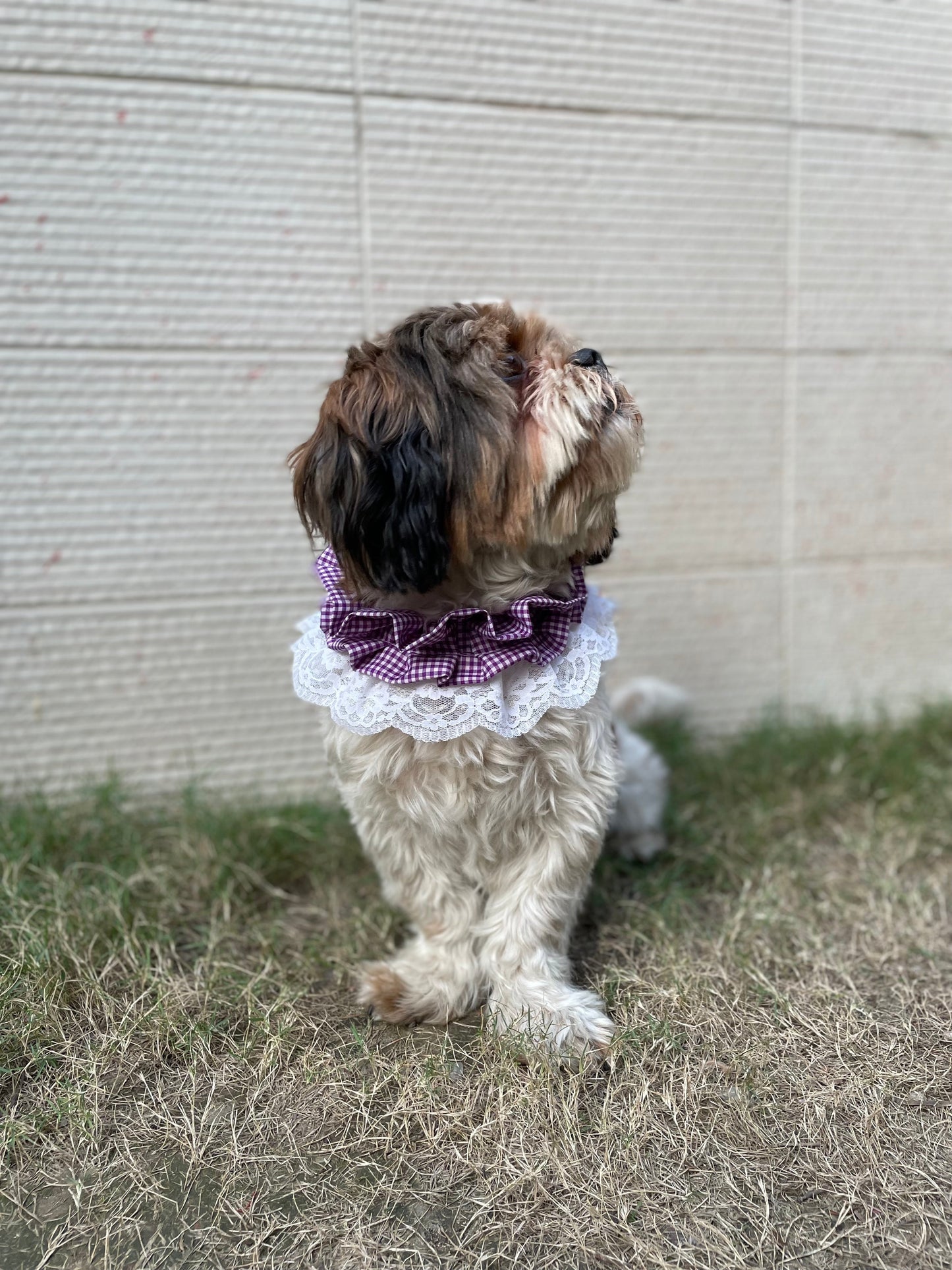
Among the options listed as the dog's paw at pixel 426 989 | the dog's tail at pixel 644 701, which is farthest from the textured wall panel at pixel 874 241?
the dog's paw at pixel 426 989

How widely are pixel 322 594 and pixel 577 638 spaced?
1427 mm

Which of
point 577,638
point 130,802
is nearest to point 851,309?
point 577,638

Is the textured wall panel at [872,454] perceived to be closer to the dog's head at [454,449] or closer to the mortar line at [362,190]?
the mortar line at [362,190]

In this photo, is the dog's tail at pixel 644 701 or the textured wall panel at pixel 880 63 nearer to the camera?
the dog's tail at pixel 644 701

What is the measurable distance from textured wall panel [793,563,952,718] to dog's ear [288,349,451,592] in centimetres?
230

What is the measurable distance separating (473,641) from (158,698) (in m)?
1.59

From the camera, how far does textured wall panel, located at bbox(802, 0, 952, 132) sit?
3.26m

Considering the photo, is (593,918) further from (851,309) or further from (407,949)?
(851,309)

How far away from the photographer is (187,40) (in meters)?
2.70

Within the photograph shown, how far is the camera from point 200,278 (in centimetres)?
284

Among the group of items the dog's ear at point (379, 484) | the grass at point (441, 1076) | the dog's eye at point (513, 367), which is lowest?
the grass at point (441, 1076)

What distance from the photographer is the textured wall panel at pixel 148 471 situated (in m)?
2.81

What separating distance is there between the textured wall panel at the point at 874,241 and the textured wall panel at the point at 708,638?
3.29 ft

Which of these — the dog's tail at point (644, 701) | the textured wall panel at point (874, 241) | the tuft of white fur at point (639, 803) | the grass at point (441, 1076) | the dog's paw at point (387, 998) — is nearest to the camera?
the grass at point (441, 1076)
